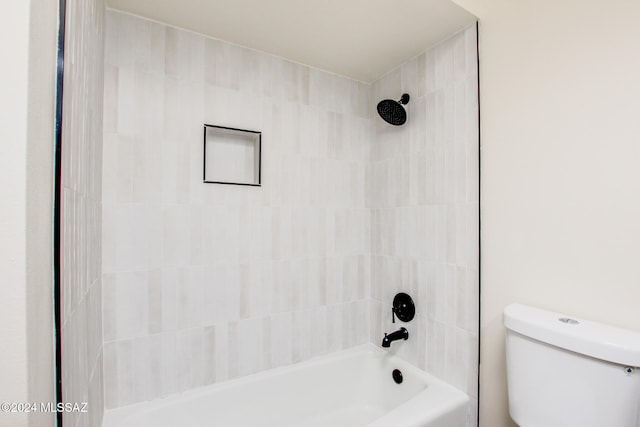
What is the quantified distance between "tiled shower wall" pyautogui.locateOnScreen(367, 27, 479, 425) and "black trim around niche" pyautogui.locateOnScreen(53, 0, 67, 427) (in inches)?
56.9

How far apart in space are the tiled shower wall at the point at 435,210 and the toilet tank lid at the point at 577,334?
293 mm

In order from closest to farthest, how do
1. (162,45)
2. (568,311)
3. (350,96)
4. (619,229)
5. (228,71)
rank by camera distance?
(619,229) → (568,311) → (162,45) → (228,71) → (350,96)

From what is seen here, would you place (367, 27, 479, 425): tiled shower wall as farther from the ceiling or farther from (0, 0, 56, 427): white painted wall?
(0, 0, 56, 427): white painted wall

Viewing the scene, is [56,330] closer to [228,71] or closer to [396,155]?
[228,71]

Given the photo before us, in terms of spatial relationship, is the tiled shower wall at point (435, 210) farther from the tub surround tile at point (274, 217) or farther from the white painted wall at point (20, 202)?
the white painted wall at point (20, 202)

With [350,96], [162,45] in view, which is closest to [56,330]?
[162,45]

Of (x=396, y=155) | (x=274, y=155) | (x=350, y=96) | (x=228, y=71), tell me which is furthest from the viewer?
(x=350, y=96)

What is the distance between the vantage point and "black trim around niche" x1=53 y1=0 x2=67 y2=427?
1.76 ft

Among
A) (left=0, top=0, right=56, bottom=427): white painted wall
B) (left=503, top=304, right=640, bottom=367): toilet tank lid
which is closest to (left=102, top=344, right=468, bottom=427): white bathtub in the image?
(left=503, top=304, right=640, bottom=367): toilet tank lid

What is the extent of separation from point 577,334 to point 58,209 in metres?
1.39

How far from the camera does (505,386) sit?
1.27 metres

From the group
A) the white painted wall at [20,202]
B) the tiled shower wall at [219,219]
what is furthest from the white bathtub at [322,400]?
the white painted wall at [20,202]

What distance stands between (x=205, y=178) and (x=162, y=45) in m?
0.64

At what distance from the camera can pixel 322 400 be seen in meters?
1.72
